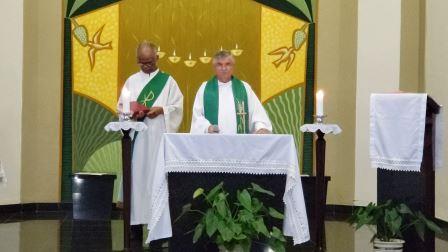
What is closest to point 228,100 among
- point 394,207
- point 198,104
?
point 198,104

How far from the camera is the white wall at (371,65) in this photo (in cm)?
891

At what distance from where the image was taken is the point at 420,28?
29.1ft

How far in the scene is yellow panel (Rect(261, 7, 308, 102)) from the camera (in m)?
9.55

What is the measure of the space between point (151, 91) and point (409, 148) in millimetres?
2885

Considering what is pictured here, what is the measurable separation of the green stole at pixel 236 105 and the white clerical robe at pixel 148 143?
33.1 inches

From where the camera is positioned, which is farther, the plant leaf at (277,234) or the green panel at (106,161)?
the green panel at (106,161)

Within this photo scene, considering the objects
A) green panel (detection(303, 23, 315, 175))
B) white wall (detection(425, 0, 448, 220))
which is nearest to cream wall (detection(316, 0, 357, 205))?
green panel (detection(303, 23, 315, 175))

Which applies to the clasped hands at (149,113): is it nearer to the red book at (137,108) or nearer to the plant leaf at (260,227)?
the red book at (137,108)

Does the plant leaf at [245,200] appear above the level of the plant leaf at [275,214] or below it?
above

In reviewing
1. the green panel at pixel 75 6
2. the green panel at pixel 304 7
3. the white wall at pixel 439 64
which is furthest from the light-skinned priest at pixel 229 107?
the green panel at pixel 75 6

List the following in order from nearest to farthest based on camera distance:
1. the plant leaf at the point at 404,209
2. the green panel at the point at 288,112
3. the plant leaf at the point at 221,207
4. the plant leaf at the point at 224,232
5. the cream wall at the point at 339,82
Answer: the plant leaf at the point at 224,232 < the plant leaf at the point at 221,207 < the plant leaf at the point at 404,209 < the cream wall at the point at 339,82 < the green panel at the point at 288,112

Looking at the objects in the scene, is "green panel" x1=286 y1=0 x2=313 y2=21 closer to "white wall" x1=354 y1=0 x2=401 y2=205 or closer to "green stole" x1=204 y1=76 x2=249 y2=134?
"white wall" x1=354 y1=0 x2=401 y2=205

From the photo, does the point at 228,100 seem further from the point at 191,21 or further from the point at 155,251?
the point at 191,21

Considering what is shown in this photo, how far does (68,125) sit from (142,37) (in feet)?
4.47
